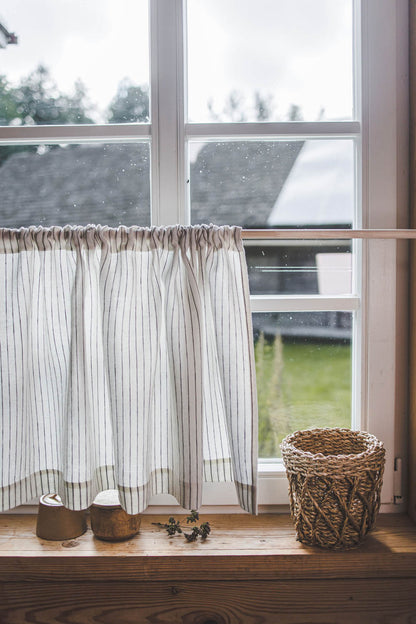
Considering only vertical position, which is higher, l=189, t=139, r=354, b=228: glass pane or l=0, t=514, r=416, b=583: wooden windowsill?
l=189, t=139, r=354, b=228: glass pane

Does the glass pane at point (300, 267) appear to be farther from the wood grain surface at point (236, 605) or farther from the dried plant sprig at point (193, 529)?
the wood grain surface at point (236, 605)

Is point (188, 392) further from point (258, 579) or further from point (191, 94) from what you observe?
point (191, 94)

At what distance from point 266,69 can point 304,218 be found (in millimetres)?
428

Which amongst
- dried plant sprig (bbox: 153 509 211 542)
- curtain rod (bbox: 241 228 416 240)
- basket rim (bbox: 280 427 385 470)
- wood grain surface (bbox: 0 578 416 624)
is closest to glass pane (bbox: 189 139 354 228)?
curtain rod (bbox: 241 228 416 240)

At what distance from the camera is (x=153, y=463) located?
1.08 metres

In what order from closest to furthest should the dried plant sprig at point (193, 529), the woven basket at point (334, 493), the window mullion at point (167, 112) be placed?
the woven basket at point (334, 493) → the dried plant sprig at point (193, 529) → the window mullion at point (167, 112)

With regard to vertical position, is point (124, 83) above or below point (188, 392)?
above

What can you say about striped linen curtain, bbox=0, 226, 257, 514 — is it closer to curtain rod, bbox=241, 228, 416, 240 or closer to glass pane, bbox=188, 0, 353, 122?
curtain rod, bbox=241, 228, 416, 240

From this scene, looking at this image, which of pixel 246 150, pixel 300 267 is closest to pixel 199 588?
pixel 300 267

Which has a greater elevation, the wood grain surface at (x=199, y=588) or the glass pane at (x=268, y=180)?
the glass pane at (x=268, y=180)

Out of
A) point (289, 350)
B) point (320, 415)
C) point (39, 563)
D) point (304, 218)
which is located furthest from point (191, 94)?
point (39, 563)

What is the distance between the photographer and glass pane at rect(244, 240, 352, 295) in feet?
4.22

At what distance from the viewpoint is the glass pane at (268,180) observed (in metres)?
1.29

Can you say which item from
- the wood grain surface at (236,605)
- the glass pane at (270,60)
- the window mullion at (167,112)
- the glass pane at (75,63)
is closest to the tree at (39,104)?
the glass pane at (75,63)
